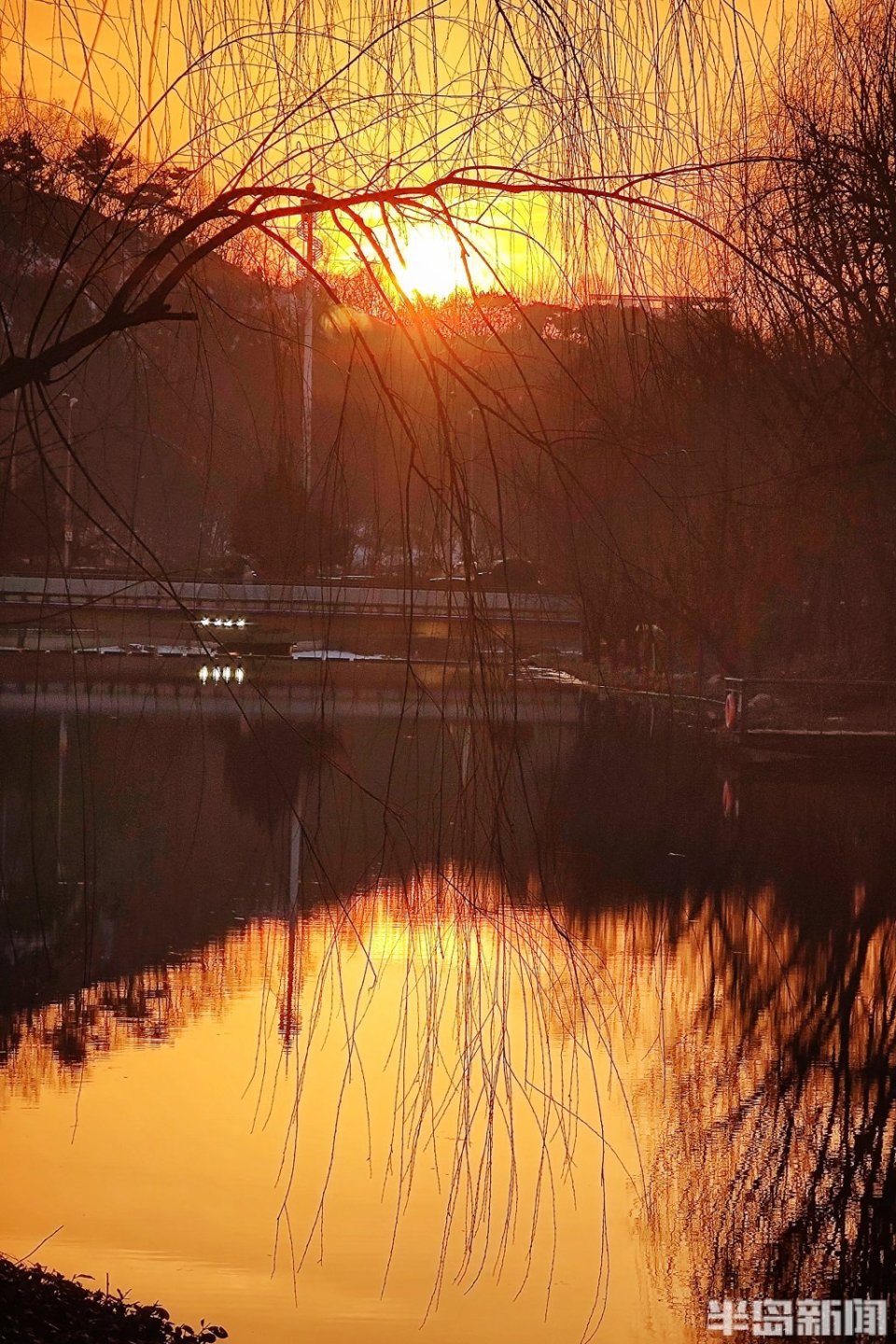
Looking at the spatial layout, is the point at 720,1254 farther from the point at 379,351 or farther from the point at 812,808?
the point at 812,808

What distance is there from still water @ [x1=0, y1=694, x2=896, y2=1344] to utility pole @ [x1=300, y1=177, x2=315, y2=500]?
0.68 metres

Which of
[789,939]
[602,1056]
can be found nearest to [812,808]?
[789,939]

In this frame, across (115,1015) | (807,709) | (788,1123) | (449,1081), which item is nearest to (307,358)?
(449,1081)

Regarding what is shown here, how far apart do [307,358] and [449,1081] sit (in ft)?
12.7

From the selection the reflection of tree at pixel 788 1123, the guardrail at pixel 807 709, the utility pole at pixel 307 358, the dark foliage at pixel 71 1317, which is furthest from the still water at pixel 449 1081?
the guardrail at pixel 807 709

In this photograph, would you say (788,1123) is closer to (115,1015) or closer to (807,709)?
(115,1015)

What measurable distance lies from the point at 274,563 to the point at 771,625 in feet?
84.0

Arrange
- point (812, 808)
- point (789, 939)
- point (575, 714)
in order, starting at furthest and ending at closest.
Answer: point (575, 714), point (812, 808), point (789, 939)

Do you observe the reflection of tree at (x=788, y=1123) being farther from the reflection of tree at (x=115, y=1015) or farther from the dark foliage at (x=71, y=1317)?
the reflection of tree at (x=115, y=1015)

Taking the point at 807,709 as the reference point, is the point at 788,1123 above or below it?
below

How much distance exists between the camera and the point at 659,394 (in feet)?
11.6

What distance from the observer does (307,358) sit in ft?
12.1

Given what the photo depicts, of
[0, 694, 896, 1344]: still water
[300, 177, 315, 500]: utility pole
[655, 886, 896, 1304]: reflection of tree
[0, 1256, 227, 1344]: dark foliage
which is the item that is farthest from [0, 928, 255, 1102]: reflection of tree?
[300, 177, 315, 500]: utility pole

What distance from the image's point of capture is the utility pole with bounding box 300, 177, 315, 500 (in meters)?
3.38
